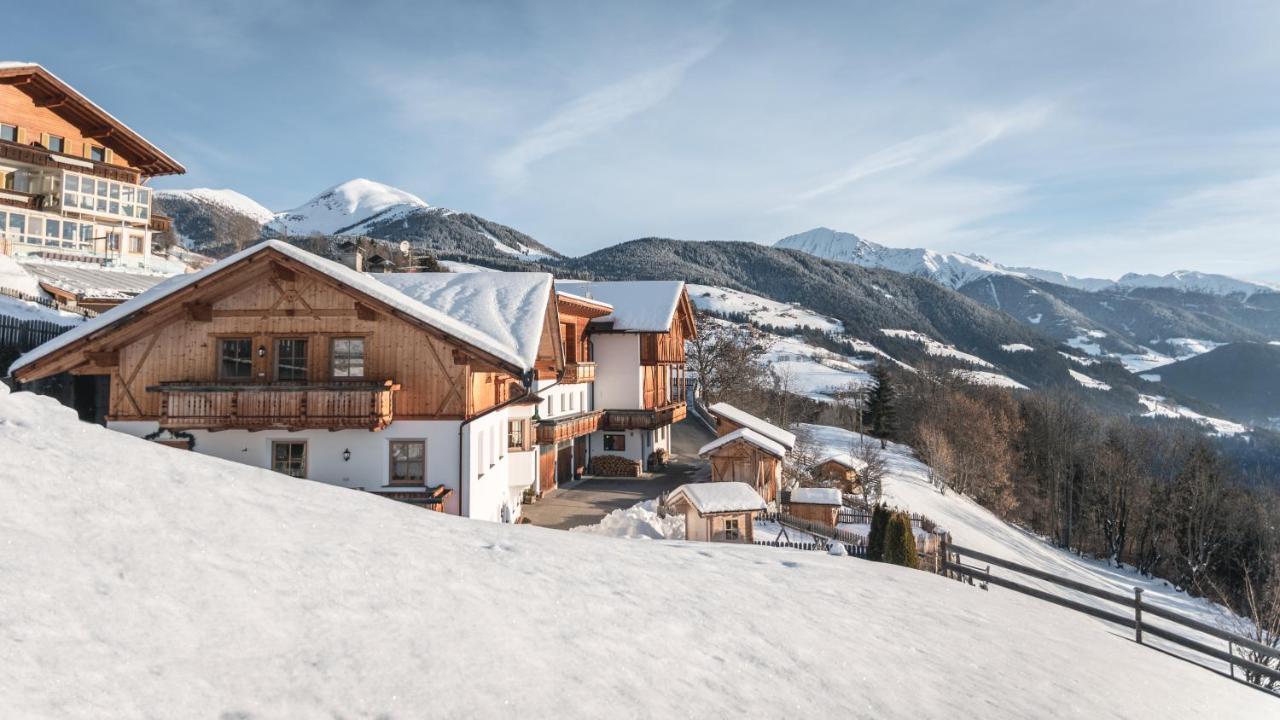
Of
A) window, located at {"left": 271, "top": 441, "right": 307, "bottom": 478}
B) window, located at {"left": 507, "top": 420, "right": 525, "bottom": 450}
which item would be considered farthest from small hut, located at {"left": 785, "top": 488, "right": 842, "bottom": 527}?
window, located at {"left": 271, "top": 441, "right": 307, "bottom": 478}

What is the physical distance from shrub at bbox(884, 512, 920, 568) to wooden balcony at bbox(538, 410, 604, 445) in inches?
589

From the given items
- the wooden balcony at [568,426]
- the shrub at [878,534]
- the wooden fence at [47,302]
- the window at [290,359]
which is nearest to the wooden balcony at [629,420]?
the wooden balcony at [568,426]

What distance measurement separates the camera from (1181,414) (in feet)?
560

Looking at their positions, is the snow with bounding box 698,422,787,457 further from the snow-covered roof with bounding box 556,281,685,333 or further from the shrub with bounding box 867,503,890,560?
the shrub with bounding box 867,503,890,560

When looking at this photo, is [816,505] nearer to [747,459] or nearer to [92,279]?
[747,459]

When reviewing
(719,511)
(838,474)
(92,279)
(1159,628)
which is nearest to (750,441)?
(719,511)

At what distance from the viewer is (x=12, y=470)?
17.0ft

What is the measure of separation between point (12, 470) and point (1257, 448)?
8046 inches

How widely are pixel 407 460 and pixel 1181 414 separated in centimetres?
21488

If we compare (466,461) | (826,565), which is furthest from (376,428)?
(826,565)

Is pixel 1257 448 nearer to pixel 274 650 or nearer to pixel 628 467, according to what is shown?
pixel 628 467

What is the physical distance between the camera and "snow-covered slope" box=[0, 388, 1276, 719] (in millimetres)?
4082

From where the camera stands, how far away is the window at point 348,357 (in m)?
18.3

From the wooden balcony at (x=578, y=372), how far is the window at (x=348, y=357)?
10862 millimetres
